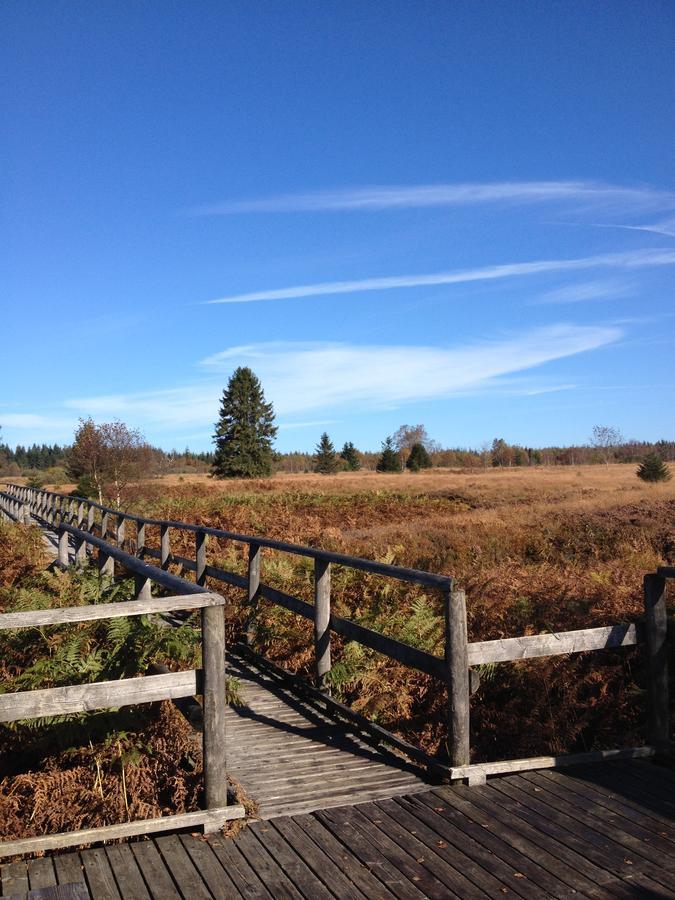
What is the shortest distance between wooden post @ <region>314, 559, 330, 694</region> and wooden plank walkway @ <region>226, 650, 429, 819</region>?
0.28 m

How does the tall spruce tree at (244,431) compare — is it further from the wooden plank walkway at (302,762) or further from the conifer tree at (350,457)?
the wooden plank walkway at (302,762)

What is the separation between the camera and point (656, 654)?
18.8 feet

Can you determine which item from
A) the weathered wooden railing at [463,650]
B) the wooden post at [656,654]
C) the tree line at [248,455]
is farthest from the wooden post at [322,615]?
the tree line at [248,455]

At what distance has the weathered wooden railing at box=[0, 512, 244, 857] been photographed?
4137 mm

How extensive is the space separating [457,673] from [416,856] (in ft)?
4.23

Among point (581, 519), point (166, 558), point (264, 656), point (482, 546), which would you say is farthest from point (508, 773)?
point (581, 519)

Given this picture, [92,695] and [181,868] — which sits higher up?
[92,695]

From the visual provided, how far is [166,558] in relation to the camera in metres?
11.9

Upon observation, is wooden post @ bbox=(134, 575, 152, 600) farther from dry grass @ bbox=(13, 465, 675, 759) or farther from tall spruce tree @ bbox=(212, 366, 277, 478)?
tall spruce tree @ bbox=(212, 366, 277, 478)

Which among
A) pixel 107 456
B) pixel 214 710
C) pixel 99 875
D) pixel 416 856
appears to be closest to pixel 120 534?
pixel 214 710

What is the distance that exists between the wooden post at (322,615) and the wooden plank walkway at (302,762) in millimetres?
275

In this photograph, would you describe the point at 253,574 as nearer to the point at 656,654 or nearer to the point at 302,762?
the point at 302,762

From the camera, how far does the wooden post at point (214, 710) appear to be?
450cm

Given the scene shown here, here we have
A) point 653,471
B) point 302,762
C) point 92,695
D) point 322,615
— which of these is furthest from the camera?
point 653,471
